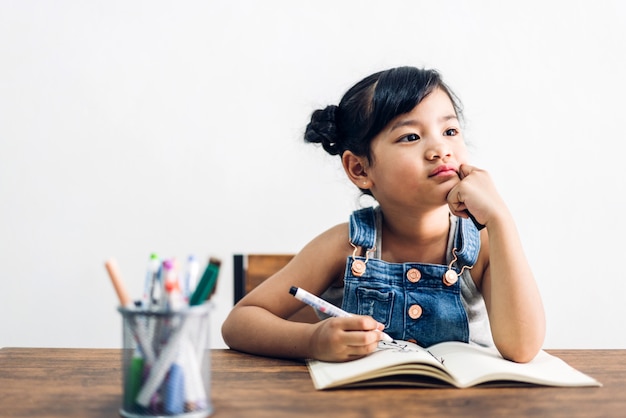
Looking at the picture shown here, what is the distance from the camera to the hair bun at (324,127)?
4.41ft

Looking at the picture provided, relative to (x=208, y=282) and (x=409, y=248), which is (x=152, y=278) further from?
(x=409, y=248)

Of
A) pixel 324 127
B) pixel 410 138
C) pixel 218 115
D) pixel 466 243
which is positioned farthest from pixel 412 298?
pixel 218 115

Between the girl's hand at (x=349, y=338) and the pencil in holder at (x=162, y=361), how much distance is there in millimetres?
258

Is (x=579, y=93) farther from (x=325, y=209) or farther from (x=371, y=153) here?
(x=371, y=153)

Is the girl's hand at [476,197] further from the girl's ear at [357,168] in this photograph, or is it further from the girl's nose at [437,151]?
the girl's ear at [357,168]

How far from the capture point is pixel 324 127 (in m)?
1.35

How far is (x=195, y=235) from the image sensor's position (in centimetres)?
227

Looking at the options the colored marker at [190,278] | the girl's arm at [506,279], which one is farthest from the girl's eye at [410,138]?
the colored marker at [190,278]

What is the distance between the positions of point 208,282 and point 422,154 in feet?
1.79

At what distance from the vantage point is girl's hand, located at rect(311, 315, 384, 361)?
896 mm

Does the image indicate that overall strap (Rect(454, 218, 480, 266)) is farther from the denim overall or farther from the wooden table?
the wooden table

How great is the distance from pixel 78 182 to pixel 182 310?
1.70 meters

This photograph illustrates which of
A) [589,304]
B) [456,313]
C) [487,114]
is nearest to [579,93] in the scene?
[487,114]

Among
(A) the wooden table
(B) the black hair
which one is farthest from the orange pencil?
(B) the black hair
